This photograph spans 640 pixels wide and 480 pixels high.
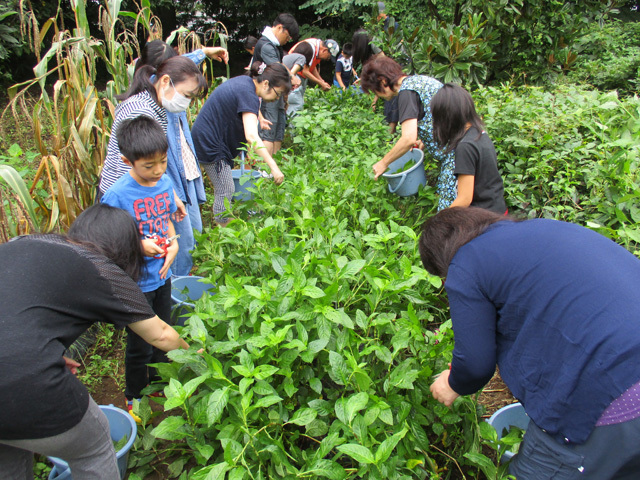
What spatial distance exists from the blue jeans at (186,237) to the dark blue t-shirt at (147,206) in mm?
480

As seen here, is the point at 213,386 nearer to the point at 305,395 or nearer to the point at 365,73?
the point at 305,395

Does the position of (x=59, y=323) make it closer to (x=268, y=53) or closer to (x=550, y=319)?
(x=550, y=319)

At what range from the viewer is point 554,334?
127 centimetres

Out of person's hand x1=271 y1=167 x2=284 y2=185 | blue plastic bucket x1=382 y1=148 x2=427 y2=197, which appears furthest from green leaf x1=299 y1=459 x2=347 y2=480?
person's hand x1=271 y1=167 x2=284 y2=185

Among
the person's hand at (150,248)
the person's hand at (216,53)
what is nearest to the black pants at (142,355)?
the person's hand at (150,248)

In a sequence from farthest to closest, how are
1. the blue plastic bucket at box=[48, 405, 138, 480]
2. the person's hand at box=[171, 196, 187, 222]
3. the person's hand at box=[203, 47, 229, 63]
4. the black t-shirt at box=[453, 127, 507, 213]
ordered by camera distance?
1. the person's hand at box=[203, 47, 229, 63]
2. the person's hand at box=[171, 196, 187, 222]
3. the black t-shirt at box=[453, 127, 507, 213]
4. the blue plastic bucket at box=[48, 405, 138, 480]

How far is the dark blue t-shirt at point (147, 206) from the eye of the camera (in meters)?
2.18

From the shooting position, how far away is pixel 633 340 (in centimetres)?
119

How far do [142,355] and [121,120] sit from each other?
4.12 ft

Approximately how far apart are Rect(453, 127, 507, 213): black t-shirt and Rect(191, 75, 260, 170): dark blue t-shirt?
1.64 metres

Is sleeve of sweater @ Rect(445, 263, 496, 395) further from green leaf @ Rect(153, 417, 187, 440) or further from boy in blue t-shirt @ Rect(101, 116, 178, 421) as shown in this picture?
boy in blue t-shirt @ Rect(101, 116, 178, 421)

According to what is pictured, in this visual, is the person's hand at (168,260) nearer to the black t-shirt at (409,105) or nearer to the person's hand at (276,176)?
the person's hand at (276,176)

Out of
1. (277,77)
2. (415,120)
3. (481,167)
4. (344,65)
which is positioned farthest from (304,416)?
(344,65)

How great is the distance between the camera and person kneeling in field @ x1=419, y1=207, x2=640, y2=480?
1208mm
